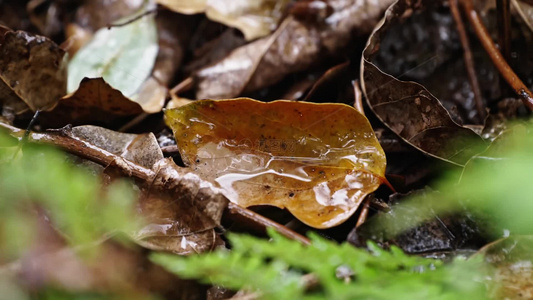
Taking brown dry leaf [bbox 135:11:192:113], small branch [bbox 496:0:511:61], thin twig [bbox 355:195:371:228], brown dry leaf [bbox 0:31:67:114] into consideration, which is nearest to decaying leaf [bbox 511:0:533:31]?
small branch [bbox 496:0:511:61]

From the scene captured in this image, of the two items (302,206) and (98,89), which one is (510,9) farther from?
(98,89)

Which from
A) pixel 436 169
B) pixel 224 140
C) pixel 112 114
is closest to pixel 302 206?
pixel 224 140

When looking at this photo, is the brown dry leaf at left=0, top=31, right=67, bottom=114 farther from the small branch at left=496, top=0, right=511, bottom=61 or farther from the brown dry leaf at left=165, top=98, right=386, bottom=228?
the small branch at left=496, top=0, right=511, bottom=61

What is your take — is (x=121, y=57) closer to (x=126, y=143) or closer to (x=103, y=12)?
(x=103, y=12)

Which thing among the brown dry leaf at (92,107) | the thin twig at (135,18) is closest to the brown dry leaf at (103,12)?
the thin twig at (135,18)

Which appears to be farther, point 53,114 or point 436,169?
point 53,114

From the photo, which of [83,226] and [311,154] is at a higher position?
[311,154]

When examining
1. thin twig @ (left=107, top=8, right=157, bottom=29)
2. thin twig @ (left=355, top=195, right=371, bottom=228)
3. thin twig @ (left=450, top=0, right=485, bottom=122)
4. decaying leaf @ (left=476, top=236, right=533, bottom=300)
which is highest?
thin twig @ (left=450, top=0, right=485, bottom=122)
